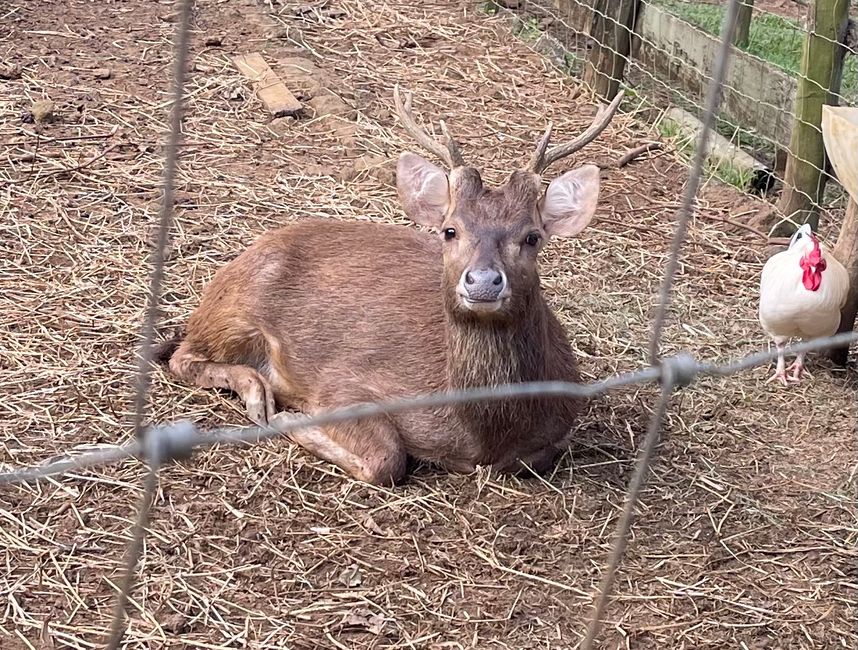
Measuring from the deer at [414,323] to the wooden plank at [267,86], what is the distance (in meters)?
2.34

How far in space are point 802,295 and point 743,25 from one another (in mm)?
3766

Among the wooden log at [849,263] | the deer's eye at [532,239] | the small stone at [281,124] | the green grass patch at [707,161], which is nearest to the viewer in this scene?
the deer's eye at [532,239]

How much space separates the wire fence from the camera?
6137mm

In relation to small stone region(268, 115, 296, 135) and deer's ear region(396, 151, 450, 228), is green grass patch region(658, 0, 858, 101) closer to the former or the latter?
small stone region(268, 115, 296, 135)

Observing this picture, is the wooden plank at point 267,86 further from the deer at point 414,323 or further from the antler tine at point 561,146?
the antler tine at point 561,146

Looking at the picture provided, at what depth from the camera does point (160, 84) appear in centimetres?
729

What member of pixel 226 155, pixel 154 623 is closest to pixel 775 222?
pixel 226 155

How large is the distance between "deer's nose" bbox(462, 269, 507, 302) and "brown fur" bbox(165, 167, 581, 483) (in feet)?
0.20

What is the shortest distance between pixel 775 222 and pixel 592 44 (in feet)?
6.97

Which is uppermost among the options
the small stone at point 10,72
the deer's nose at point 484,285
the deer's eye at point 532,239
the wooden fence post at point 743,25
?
the deer's eye at point 532,239

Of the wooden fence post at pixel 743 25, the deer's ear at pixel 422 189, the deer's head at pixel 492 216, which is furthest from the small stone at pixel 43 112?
the wooden fence post at pixel 743 25

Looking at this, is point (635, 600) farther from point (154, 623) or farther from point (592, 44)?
point (592, 44)

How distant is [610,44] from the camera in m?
7.74

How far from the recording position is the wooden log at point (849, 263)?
16.8 ft
